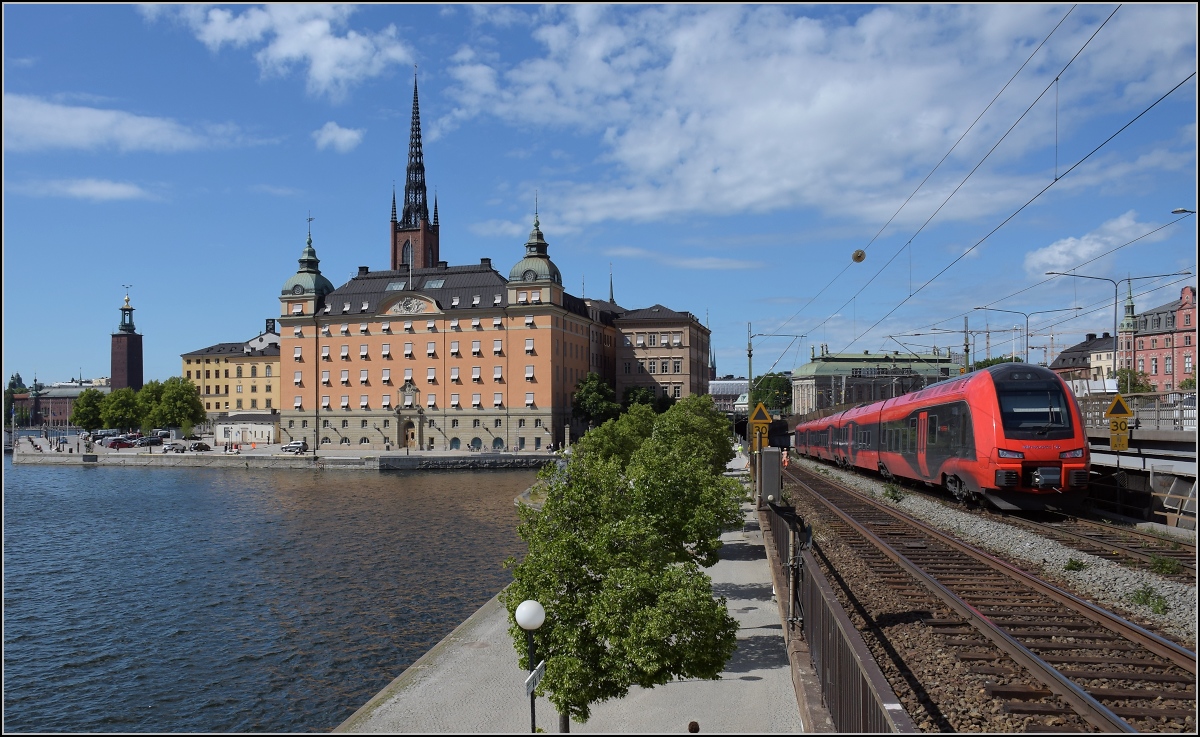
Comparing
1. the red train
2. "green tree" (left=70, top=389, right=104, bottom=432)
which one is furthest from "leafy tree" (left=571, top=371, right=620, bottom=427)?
"green tree" (left=70, top=389, right=104, bottom=432)

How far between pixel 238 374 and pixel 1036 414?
150m

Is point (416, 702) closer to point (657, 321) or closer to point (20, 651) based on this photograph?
point (20, 651)

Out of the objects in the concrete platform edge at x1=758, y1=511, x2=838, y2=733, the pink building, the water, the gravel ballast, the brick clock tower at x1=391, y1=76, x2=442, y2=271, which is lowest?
the water

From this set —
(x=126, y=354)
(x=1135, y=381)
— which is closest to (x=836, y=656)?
(x=1135, y=381)

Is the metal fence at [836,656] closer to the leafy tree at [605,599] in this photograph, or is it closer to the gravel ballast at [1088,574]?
the leafy tree at [605,599]

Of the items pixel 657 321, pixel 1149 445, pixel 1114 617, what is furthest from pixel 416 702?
pixel 657 321

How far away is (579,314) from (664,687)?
3681 inches

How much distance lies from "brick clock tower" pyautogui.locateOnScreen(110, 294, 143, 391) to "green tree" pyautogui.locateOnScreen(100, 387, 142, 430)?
1334 inches

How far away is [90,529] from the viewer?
143 feet

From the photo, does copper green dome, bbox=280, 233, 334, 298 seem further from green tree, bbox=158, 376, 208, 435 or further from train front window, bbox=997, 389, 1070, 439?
train front window, bbox=997, 389, 1070, 439

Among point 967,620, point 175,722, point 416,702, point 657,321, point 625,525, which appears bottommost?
point 175,722

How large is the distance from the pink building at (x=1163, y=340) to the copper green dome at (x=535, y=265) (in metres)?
56.4

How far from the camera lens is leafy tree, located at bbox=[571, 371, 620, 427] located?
98.2 meters

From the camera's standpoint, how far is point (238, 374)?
15000 cm
